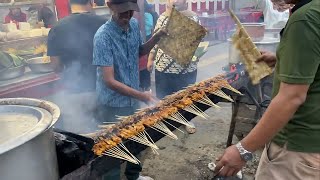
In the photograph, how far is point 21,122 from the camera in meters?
1.93

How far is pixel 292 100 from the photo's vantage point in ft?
6.01

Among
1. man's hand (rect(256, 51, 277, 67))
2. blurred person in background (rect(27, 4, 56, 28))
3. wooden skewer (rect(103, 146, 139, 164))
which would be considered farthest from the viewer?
blurred person in background (rect(27, 4, 56, 28))

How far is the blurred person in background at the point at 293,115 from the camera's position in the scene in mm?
1767

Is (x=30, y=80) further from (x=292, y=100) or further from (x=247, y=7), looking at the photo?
(x=247, y=7)

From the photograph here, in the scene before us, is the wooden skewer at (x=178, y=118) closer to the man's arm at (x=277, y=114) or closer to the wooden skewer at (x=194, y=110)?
the wooden skewer at (x=194, y=110)

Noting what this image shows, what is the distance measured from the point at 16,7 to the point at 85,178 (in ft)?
13.8

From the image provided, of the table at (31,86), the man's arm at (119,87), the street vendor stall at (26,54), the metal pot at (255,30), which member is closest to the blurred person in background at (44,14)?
the street vendor stall at (26,54)

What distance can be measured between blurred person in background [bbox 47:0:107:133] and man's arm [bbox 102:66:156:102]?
3.38ft

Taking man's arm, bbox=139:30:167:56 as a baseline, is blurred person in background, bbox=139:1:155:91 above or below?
below

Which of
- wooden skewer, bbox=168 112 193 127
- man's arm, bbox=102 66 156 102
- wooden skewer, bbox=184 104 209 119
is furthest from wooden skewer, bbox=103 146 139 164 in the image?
wooden skewer, bbox=184 104 209 119

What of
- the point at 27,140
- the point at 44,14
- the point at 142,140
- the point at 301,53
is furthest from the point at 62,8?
the point at 301,53

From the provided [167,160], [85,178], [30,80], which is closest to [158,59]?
[167,160]

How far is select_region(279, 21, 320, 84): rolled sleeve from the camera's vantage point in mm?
1742

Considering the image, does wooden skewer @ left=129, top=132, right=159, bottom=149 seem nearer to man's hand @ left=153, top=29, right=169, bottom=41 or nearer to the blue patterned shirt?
the blue patterned shirt
